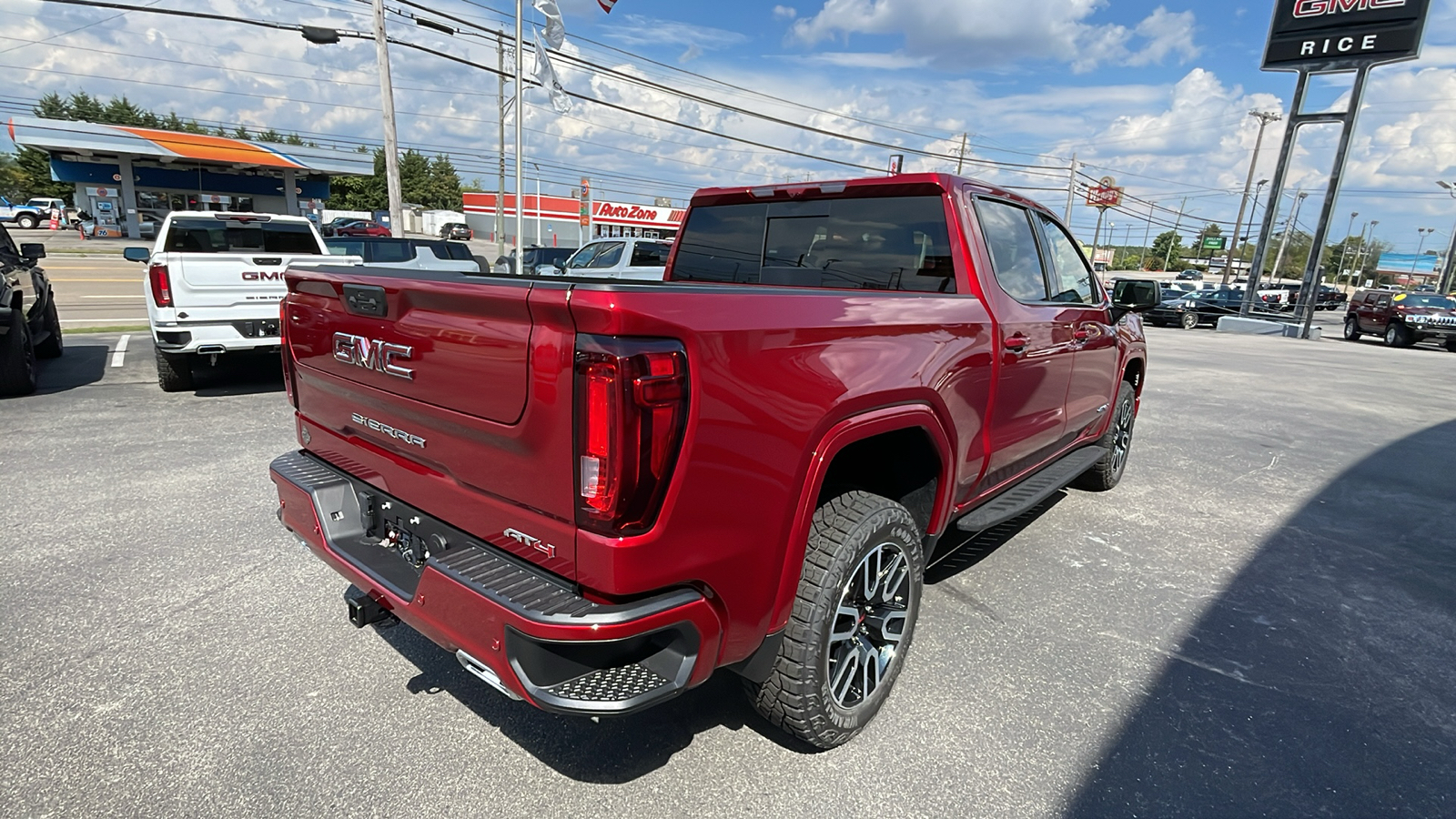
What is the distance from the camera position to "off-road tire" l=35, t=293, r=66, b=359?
829 cm

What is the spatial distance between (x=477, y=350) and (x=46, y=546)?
343cm

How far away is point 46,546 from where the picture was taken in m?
3.72

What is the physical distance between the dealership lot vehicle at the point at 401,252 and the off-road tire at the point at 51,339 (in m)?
3.23

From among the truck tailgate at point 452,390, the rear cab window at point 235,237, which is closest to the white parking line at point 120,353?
the rear cab window at point 235,237

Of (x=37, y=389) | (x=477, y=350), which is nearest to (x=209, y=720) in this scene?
(x=477, y=350)

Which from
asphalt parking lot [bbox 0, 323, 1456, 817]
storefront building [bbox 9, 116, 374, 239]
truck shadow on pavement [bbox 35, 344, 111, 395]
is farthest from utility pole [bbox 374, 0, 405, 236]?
storefront building [bbox 9, 116, 374, 239]

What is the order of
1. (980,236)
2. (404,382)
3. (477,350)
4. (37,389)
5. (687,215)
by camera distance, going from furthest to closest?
(37,389) < (687,215) < (980,236) < (404,382) < (477,350)

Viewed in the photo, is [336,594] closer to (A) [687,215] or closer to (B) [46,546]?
(B) [46,546]

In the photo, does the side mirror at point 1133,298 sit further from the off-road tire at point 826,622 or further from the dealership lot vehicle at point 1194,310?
the dealership lot vehicle at point 1194,310

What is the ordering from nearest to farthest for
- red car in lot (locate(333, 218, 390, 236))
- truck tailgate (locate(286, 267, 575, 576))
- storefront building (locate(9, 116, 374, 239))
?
truck tailgate (locate(286, 267, 575, 576)), red car in lot (locate(333, 218, 390, 236)), storefront building (locate(9, 116, 374, 239))

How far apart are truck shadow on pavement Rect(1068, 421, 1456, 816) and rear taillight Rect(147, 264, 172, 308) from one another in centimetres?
791

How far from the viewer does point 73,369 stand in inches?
322

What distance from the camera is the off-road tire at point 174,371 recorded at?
23.3 feet

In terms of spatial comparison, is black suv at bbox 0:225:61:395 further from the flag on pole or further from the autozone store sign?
the autozone store sign
